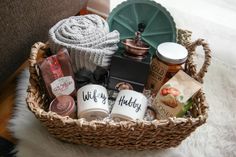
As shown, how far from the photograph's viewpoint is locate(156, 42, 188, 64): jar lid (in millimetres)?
817

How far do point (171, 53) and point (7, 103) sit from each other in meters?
0.54

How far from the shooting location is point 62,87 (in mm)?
815

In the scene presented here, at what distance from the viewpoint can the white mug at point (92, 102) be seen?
763 mm

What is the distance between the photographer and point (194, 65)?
34.2 inches

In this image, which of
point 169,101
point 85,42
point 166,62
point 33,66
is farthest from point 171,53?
point 33,66

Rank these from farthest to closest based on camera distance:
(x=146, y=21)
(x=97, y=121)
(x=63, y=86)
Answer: (x=146, y=21)
(x=63, y=86)
(x=97, y=121)

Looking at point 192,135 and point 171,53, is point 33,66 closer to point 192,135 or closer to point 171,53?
point 171,53

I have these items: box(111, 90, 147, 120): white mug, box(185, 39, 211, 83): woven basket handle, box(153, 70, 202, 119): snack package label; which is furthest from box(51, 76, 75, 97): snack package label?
box(185, 39, 211, 83): woven basket handle

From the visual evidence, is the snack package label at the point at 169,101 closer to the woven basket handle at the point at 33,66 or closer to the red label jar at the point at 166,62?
the red label jar at the point at 166,62

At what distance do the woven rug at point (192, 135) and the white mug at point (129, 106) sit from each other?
141 millimetres

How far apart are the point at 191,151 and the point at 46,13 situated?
2.03 feet

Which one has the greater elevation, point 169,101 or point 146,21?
point 146,21

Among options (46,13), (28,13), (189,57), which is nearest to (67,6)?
(46,13)

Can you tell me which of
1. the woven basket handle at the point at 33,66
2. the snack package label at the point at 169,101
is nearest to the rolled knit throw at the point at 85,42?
the woven basket handle at the point at 33,66
